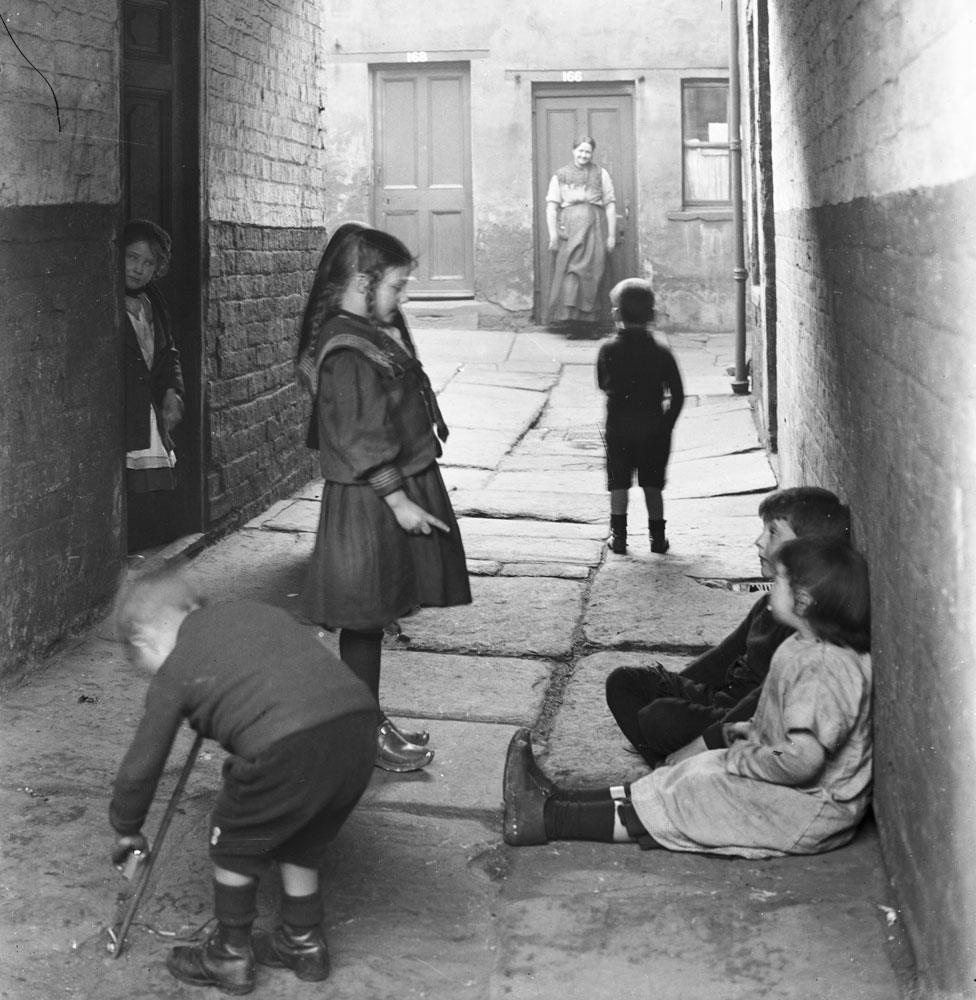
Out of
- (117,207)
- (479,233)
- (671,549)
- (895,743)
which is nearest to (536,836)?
(895,743)

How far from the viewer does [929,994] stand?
2.78 metres

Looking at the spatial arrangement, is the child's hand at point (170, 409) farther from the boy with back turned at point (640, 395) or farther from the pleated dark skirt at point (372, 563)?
the pleated dark skirt at point (372, 563)

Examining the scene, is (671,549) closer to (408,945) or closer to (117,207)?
(117,207)

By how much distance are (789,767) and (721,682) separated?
90 cm

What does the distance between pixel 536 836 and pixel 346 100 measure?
12.9 m

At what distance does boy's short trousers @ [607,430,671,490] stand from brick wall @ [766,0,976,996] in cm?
244

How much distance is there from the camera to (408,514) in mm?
3889

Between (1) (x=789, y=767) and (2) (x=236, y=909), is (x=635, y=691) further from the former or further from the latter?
(2) (x=236, y=909)

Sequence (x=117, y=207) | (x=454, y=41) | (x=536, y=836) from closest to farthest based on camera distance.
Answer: (x=536, y=836), (x=117, y=207), (x=454, y=41)

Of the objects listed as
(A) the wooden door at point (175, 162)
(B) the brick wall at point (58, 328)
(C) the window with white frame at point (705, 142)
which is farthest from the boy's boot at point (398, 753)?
(C) the window with white frame at point (705, 142)

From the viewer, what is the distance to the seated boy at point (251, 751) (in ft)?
9.19

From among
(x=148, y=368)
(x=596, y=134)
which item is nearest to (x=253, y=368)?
(x=148, y=368)

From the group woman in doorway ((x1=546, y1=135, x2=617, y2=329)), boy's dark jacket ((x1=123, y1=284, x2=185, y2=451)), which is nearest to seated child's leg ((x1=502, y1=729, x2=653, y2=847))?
boy's dark jacket ((x1=123, y1=284, x2=185, y2=451))

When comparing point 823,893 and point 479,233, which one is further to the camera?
point 479,233
